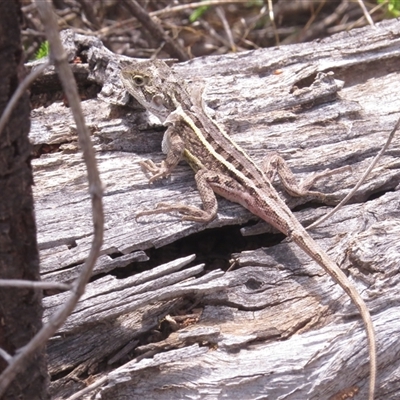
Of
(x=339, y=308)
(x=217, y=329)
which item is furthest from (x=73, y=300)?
(x=339, y=308)

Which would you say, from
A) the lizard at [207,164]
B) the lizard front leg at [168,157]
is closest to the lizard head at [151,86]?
the lizard at [207,164]

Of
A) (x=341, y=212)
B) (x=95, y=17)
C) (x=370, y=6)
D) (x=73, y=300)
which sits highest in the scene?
(x=95, y=17)

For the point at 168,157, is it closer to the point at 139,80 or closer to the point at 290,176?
the point at 139,80

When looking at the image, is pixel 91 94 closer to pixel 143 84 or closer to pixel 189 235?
pixel 143 84

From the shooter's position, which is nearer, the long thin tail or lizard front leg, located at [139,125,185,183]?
the long thin tail

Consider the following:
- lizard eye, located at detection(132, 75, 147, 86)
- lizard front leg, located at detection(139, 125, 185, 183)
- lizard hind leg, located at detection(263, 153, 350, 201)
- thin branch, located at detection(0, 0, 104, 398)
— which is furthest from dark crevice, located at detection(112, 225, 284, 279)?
thin branch, located at detection(0, 0, 104, 398)

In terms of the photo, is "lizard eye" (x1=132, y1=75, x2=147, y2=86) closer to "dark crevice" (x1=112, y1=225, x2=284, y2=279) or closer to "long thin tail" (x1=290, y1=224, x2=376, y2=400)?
"dark crevice" (x1=112, y1=225, x2=284, y2=279)

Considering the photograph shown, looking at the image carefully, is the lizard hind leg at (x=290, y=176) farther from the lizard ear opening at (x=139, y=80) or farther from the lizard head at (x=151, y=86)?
the lizard ear opening at (x=139, y=80)
